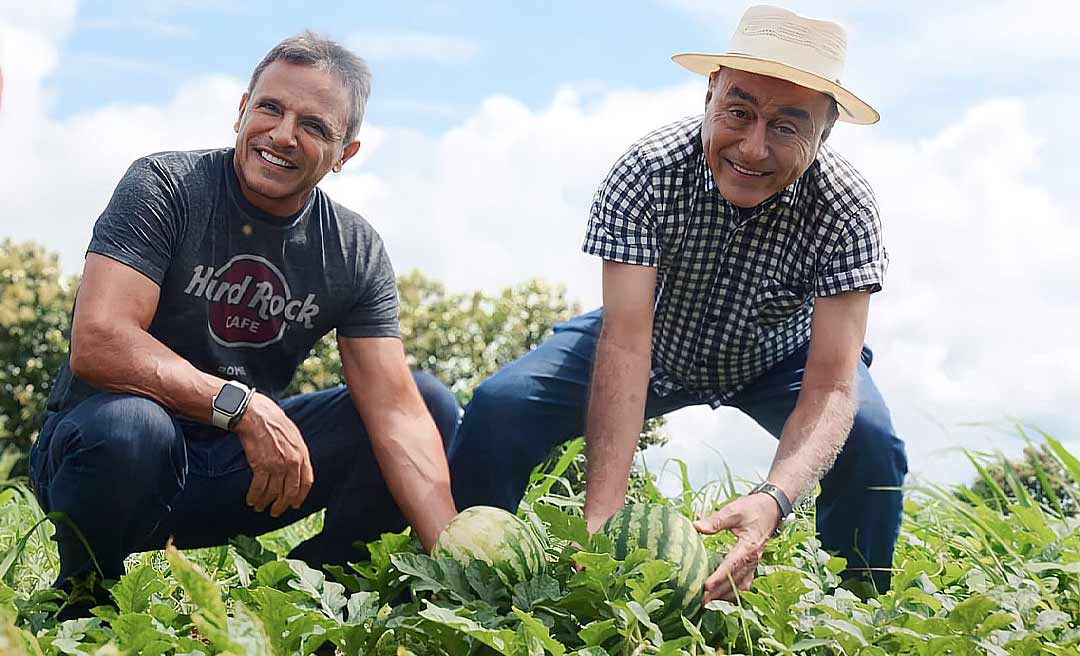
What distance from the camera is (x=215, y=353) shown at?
3.52 meters

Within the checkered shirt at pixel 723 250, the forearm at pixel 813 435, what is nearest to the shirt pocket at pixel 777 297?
the checkered shirt at pixel 723 250

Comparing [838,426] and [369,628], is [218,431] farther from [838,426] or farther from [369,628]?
[838,426]

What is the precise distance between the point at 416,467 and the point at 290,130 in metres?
1.08

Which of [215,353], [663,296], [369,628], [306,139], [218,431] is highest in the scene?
[306,139]

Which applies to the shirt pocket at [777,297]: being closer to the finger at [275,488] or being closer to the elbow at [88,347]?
the finger at [275,488]

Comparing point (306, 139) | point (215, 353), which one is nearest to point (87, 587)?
point (215, 353)

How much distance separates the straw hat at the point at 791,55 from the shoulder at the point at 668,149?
222 mm

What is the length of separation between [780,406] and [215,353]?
189cm

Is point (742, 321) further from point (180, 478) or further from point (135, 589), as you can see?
point (135, 589)

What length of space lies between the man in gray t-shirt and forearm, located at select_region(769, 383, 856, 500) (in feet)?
3.34

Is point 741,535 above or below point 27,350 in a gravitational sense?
above

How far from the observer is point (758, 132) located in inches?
127

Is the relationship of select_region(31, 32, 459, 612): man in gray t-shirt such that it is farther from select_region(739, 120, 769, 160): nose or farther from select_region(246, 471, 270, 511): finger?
select_region(739, 120, 769, 160): nose

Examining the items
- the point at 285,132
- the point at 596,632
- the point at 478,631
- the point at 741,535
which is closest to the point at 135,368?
the point at 285,132
